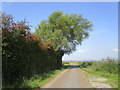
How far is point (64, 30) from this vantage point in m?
28.9

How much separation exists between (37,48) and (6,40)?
5.29m

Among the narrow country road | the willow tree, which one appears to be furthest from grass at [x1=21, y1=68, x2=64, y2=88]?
the willow tree

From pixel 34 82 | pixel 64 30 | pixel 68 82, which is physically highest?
pixel 64 30

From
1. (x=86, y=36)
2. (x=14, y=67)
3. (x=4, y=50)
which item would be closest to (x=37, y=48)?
(x=14, y=67)

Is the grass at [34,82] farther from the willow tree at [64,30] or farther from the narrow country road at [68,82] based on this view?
the willow tree at [64,30]

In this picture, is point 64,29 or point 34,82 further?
point 64,29

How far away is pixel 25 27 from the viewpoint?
29.9ft

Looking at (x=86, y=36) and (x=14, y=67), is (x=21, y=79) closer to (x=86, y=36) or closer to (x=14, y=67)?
(x=14, y=67)

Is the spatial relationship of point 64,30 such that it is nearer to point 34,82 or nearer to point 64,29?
point 64,29

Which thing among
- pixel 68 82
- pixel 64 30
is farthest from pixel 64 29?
pixel 68 82

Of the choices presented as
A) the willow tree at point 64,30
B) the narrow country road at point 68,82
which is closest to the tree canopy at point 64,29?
the willow tree at point 64,30

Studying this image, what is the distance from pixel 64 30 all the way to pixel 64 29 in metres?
0.21

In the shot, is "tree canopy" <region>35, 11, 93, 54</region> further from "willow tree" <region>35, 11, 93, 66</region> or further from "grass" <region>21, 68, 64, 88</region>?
"grass" <region>21, 68, 64, 88</region>

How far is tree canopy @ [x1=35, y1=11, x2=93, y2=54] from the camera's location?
91.7 ft
